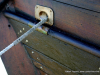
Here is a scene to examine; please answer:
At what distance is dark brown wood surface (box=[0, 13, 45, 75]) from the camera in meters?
1.37

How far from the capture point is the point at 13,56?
1.66m

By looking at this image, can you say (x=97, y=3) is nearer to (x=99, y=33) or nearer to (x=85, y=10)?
(x=85, y=10)

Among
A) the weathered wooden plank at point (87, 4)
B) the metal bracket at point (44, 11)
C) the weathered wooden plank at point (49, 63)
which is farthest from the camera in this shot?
the weathered wooden plank at point (49, 63)

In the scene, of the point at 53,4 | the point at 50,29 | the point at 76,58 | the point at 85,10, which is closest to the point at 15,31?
the point at 50,29

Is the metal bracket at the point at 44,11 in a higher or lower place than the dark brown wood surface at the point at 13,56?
higher

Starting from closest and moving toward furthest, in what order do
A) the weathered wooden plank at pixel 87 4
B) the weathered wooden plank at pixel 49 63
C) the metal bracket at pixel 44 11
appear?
the weathered wooden plank at pixel 87 4
the metal bracket at pixel 44 11
the weathered wooden plank at pixel 49 63

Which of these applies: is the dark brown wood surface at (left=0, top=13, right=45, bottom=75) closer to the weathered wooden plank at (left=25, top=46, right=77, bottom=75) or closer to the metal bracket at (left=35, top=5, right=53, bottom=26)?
the weathered wooden plank at (left=25, top=46, right=77, bottom=75)

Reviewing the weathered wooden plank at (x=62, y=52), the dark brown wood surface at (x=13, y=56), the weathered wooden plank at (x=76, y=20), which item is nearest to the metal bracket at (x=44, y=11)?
the weathered wooden plank at (x=76, y=20)

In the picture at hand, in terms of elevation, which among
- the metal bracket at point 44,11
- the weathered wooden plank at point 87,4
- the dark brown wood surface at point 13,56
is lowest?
the dark brown wood surface at point 13,56

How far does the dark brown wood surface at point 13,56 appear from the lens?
1.37 m

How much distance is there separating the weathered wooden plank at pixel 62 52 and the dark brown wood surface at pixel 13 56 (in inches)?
4.0

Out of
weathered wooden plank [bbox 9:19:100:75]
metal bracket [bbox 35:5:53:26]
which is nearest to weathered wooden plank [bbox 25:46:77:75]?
weathered wooden plank [bbox 9:19:100:75]

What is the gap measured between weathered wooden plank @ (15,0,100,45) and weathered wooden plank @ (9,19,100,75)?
0.17 metres

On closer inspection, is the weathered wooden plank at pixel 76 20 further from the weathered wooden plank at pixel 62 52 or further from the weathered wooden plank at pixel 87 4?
the weathered wooden plank at pixel 62 52
